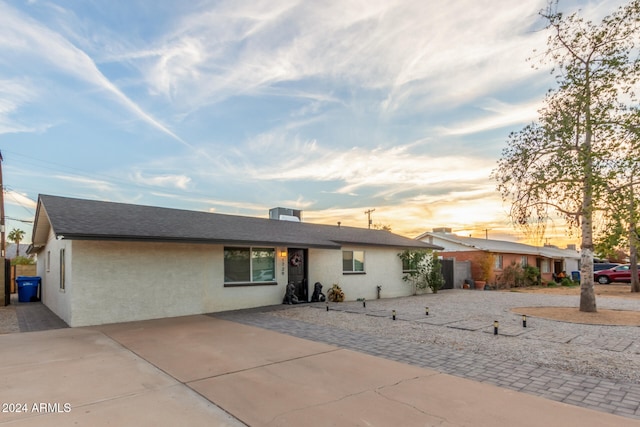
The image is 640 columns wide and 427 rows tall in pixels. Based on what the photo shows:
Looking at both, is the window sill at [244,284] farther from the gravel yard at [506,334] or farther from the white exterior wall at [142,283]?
the gravel yard at [506,334]

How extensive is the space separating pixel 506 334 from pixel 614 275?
90.3ft

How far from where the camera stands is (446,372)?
17.8 ft

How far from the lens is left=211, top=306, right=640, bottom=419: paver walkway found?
14.3ft

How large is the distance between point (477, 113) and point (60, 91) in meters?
14.4

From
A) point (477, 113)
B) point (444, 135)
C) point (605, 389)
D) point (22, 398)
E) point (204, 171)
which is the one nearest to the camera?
point (22, 398)

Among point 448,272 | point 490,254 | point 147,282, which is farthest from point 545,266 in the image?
point 147,282

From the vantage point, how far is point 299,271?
14578 millimetres

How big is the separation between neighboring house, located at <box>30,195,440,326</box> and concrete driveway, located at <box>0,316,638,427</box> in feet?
8.26

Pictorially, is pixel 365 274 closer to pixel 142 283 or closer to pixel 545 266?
pixel 142 283

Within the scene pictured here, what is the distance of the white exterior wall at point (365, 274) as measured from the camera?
593 inches

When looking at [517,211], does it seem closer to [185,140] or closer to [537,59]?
[537,59]

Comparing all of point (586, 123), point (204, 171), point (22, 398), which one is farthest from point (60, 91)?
point (586, 123)

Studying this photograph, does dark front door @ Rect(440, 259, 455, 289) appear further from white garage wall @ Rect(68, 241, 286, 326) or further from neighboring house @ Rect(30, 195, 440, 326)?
white garage wall @ Rect(68, 241, 286, 326)

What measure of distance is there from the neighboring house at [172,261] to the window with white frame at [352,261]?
5cm
